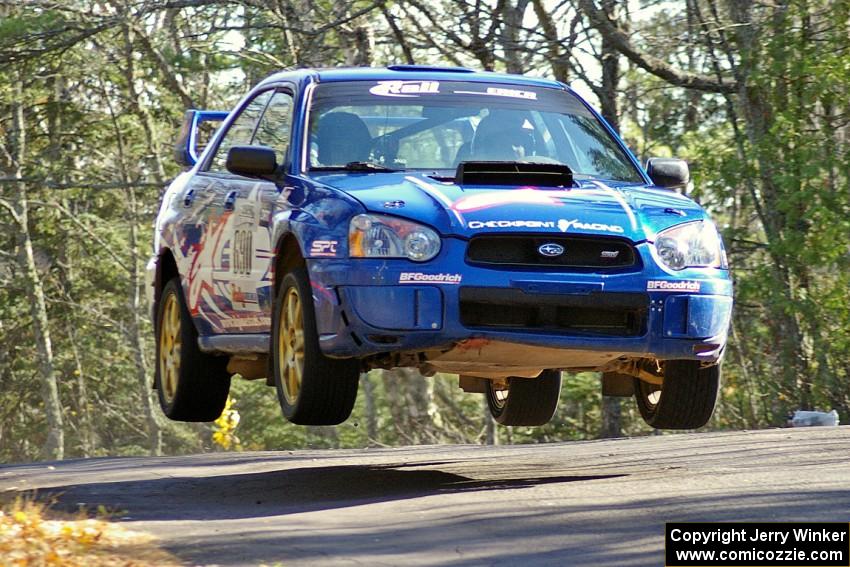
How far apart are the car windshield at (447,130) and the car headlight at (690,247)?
3.05 feet

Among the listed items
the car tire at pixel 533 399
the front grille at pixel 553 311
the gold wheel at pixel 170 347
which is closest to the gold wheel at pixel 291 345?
the front grille at pixel 553 311

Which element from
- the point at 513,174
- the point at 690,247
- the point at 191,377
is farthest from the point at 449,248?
the point at 191,377

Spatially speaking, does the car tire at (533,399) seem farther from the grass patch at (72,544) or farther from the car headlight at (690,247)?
the grass patch at (72,544)

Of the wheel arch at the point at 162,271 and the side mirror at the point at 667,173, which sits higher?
the side mirror at the point at 667,173

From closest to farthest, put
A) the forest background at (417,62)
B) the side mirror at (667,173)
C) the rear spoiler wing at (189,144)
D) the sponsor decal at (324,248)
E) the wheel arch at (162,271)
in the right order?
the sponsor decal at (324,248) < the side mirror at (667,173) < the wheel arch at (162,271) < the rear spoiler wing at (189,144) < the forest background at (417,62)

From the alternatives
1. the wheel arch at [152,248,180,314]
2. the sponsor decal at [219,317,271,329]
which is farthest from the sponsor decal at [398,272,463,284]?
the wheel arch at [152,248,180,314]

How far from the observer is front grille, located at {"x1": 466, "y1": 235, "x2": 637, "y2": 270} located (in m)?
7.45

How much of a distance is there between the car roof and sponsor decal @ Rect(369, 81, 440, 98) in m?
0.04

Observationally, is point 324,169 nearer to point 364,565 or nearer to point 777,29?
point 364,565

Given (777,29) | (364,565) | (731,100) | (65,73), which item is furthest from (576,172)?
(65,73)

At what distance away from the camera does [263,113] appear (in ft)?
31.5

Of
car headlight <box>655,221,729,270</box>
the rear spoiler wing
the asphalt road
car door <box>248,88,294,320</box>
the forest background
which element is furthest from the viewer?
the forest background

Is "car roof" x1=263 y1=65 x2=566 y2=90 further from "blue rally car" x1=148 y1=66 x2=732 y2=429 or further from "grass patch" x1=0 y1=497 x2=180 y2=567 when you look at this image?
"grass patch" x1=0 y1=497 x2=180 y2=567

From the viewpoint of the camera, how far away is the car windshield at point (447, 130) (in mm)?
A: 8500
